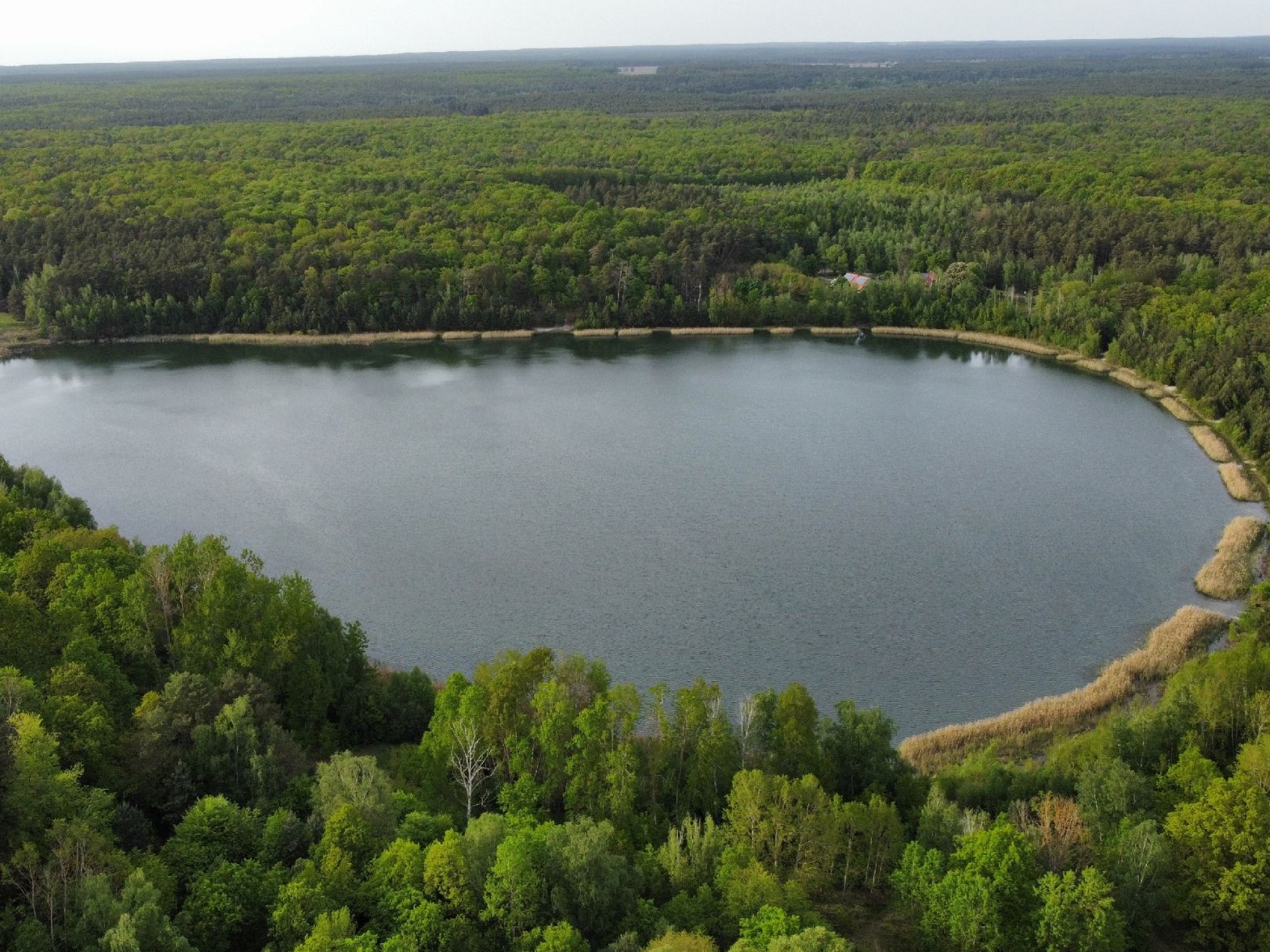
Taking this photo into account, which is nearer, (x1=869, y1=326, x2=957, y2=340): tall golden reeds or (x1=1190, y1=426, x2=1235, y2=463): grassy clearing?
(x1=1190, y1=426, x2=1235, y2=463): grassy clearing

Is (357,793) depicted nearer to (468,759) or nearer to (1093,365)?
(468,759)

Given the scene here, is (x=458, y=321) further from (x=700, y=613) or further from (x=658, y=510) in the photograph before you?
(x=700, y=613)

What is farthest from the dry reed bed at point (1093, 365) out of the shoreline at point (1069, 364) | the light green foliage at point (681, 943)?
the light green foliage at point (681, 943)

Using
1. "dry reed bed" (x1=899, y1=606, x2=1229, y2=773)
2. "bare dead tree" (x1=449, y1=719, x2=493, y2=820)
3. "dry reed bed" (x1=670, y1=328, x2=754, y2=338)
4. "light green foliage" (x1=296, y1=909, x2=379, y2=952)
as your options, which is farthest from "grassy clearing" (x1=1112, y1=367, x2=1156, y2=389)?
"light green foliage" (x1=296, y1=909, x2=379, y2=952)

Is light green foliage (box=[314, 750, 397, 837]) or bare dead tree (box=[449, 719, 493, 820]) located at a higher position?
light green foliage (box=[314, 750, 397, 837])

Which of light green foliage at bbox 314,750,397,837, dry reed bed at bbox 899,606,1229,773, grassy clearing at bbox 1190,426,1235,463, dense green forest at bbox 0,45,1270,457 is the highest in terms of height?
dense green forest at bbox 0,45,1270,457

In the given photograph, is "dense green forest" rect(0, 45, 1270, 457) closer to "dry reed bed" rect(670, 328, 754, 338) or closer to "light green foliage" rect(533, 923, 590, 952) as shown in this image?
"dry reed bed" rect(670, 328, 754, 338)
